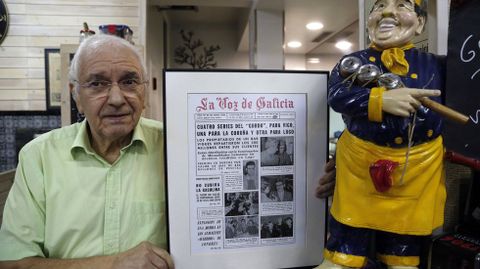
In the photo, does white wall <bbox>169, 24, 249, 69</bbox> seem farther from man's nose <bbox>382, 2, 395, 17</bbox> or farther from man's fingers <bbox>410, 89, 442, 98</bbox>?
man's fingers <bbox>410, 89, 442, 98</bbox>

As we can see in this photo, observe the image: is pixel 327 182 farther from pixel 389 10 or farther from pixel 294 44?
pixel 294 44

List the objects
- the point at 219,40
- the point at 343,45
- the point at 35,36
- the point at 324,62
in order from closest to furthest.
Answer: the point at 35,36, the point at 219,40, the point at 343,45, the point at 324,62

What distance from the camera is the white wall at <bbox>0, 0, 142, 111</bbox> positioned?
97.7 inches

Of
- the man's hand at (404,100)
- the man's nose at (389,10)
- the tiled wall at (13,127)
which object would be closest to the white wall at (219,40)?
the tiled wall at (13,127)

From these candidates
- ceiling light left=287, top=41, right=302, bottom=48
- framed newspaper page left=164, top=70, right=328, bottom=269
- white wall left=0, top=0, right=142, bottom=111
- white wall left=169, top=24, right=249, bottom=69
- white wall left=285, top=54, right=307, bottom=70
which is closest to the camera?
framed newspaper page left=164, top=70, right=328, bottom=269

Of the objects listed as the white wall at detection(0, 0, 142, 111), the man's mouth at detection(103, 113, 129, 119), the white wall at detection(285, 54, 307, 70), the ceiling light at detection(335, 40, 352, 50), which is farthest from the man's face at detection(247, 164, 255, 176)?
the white wall at detection(285, 54, 307, 70)

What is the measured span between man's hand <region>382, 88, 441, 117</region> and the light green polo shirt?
2.15ft

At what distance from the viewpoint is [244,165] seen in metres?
0.89

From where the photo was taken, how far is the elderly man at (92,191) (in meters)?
0.94

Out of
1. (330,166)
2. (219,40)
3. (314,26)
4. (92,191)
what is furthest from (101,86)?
(219,40)

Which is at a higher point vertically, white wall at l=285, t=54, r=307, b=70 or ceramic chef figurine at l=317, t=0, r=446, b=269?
white wall at l=285, t=54, r=307, b=70

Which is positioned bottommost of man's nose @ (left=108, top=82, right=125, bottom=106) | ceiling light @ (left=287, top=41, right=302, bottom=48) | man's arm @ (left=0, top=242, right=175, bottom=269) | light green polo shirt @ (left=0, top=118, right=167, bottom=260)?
man's arm @ (left=0, top=242, right=175, bottom=269)

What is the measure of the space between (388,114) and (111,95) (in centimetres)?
70

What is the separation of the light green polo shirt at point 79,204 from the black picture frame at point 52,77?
1690 mm
